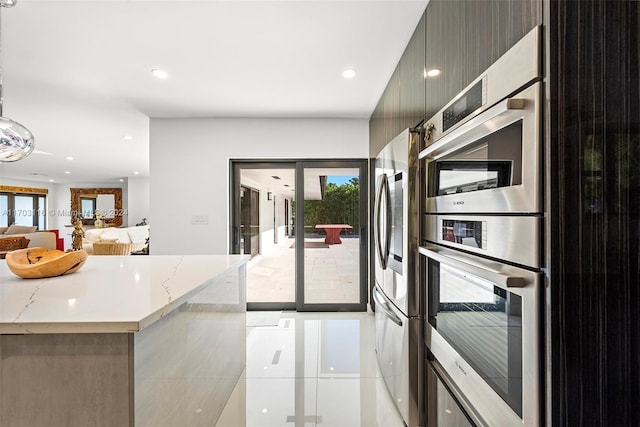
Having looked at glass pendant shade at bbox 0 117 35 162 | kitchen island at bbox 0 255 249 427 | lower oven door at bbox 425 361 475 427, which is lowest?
lower oven door at bbox 425 361 475 427

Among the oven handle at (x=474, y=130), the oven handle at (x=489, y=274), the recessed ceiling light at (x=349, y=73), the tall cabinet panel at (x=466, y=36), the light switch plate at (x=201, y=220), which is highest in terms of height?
the recessed ceiling light at (x=349, y=73)

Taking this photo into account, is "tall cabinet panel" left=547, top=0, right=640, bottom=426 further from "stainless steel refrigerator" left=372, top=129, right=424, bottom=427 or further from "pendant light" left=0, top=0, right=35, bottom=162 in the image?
"pendant light" left=0, top=0, right=35, bottom=162

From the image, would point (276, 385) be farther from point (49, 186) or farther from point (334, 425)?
point (49, 186)

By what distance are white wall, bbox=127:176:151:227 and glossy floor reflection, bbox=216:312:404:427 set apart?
8.10 m

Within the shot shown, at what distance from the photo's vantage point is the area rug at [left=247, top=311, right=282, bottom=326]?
3.50 meters

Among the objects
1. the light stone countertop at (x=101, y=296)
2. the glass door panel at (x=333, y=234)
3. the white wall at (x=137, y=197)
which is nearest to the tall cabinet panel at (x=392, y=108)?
the glass door panel at (x=333, y=234)

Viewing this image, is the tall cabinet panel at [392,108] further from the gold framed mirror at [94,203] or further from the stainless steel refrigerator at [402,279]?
Answer: the gold framed mirror at [94,203]

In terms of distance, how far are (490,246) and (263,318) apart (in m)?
3.10

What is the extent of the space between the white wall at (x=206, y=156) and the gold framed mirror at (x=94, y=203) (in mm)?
8534

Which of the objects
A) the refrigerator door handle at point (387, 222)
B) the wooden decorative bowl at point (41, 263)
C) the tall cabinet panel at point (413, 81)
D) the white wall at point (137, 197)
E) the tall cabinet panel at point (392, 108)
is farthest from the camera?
the white wall at point (137, 197)

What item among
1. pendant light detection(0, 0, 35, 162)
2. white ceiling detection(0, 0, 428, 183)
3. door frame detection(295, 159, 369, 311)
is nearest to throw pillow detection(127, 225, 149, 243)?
white ceiling detection(0, 0, 428, 183)

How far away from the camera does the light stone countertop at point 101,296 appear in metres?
0.97

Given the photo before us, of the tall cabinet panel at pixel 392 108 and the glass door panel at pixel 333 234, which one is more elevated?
the tall cabinet panel at pixel 392 108

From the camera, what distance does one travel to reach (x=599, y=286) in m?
0.81
